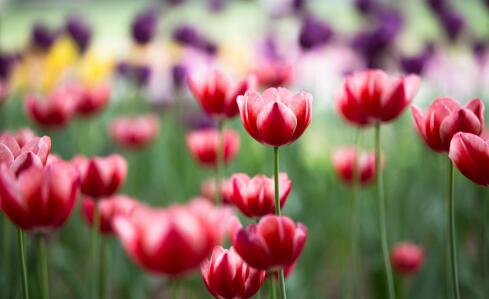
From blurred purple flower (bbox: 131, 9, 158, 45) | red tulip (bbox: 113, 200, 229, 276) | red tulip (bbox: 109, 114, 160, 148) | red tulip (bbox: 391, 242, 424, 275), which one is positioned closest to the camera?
red tulip (bbox: 113, 200, 229, 276)

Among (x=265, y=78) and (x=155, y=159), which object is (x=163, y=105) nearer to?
(x=155, y=159)

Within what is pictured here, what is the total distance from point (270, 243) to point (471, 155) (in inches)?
6.7

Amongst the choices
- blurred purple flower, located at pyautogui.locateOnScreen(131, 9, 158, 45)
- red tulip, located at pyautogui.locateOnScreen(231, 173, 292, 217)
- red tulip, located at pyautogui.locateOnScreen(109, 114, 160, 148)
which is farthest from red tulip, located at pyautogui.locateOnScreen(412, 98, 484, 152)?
blurred purple flower, located at pyautogui.locateOnScreen(131, 9, 158, 45)

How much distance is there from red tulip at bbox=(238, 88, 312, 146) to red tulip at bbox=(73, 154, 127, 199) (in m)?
0.18

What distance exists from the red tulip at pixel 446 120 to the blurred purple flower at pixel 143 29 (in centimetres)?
98

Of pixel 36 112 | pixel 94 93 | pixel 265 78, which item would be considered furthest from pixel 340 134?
pixel 36 112

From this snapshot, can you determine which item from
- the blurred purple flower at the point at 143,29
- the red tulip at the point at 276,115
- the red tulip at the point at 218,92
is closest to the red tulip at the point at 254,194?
the red tulip at the point at 276,115

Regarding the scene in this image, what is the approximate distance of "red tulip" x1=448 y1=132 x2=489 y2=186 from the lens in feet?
1.33

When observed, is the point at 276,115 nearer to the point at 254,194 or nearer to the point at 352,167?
the point at 254,194

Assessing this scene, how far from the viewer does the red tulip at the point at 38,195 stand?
335 millimetres

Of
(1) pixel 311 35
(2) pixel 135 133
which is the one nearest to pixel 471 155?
(1) pixel 311 35

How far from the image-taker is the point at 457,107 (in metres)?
0.46

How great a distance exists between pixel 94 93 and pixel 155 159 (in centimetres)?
47

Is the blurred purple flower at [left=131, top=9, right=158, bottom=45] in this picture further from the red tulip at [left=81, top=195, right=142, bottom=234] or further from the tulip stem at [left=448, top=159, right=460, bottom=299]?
the tulip stem at [left=448, top=159, right=460, bottom=299]
